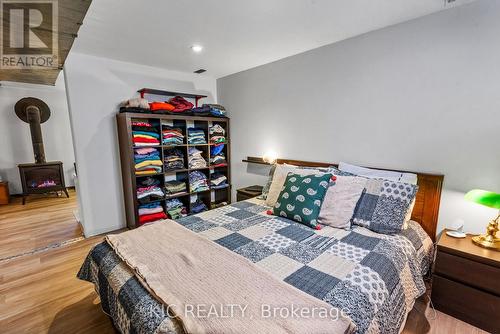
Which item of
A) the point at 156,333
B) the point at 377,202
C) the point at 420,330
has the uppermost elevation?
the point at 377,202

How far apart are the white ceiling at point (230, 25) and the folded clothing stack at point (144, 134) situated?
801 millimetres

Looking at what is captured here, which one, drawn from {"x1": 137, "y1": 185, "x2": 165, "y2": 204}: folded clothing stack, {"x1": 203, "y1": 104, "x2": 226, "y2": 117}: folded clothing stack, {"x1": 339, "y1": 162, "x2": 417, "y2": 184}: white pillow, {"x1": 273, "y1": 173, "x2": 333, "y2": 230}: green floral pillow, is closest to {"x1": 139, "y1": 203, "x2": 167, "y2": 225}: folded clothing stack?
{"x1": 137, "y1": 185, "x2": 165, "y2": 204}: folded clothing stack

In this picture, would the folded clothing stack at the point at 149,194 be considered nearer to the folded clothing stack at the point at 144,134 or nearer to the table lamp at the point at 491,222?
the folded clothing stack at the point at 144,134

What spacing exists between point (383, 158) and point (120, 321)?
2297 mm

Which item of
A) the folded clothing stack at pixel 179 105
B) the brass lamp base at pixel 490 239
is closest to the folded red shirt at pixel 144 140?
the folded clothing stack at pixel 179 105

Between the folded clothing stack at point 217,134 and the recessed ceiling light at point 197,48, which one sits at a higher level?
the recessed ceiling light at point 197,48

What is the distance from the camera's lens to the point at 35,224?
3.40m

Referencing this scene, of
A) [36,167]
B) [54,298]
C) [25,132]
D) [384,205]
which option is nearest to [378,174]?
[384,205]

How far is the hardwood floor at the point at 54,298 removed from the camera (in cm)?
160

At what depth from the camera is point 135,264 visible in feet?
4.12

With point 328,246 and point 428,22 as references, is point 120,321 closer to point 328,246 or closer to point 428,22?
point 328,246

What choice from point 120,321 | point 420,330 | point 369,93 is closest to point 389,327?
point 420,330

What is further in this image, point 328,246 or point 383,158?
point 383,158

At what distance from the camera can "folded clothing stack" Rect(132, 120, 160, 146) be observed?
2.81 m
